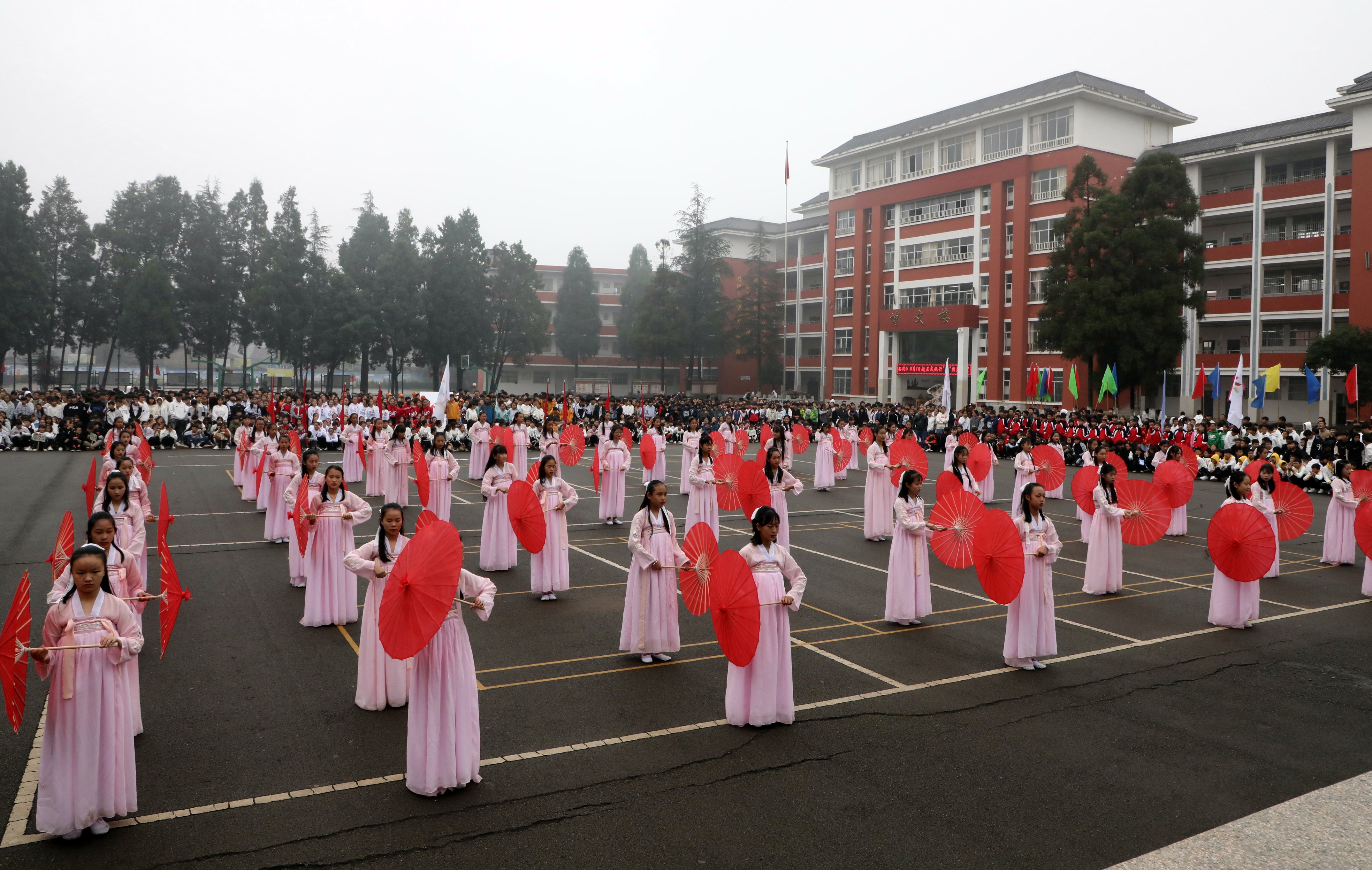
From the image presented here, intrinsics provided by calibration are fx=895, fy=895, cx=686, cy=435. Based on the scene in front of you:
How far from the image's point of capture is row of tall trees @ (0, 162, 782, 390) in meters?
47.4

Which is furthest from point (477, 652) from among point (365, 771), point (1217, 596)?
point (1217, 596)

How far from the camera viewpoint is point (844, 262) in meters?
58.7

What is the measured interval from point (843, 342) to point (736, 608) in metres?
53.7

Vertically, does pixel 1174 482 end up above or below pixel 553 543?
above

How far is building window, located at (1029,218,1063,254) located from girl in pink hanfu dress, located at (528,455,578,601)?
41.5m

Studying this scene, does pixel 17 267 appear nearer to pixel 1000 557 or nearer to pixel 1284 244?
pixel 1000 557

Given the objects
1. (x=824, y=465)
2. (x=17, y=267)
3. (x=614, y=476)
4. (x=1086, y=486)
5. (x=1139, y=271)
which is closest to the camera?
(x=1086, y=486)

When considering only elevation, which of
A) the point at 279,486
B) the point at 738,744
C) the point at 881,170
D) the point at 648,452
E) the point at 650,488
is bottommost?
the point at 738,744

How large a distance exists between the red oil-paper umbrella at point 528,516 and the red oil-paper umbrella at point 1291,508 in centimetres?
981

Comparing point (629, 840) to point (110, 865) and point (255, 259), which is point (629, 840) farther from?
point (255, 259)

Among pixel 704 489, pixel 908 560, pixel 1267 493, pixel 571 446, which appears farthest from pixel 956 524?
pixel 571 446

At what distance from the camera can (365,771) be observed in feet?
19.2

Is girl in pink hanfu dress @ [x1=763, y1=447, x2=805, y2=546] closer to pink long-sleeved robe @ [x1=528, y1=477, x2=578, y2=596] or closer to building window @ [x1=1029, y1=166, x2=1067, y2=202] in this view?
pink long-sleeved robe @ [x1=528, y1=477, x2=578, y2=596]

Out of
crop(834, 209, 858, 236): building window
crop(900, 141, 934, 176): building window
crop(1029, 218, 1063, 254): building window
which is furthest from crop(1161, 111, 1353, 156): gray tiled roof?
crop(834, 209, 858, 236): building window
